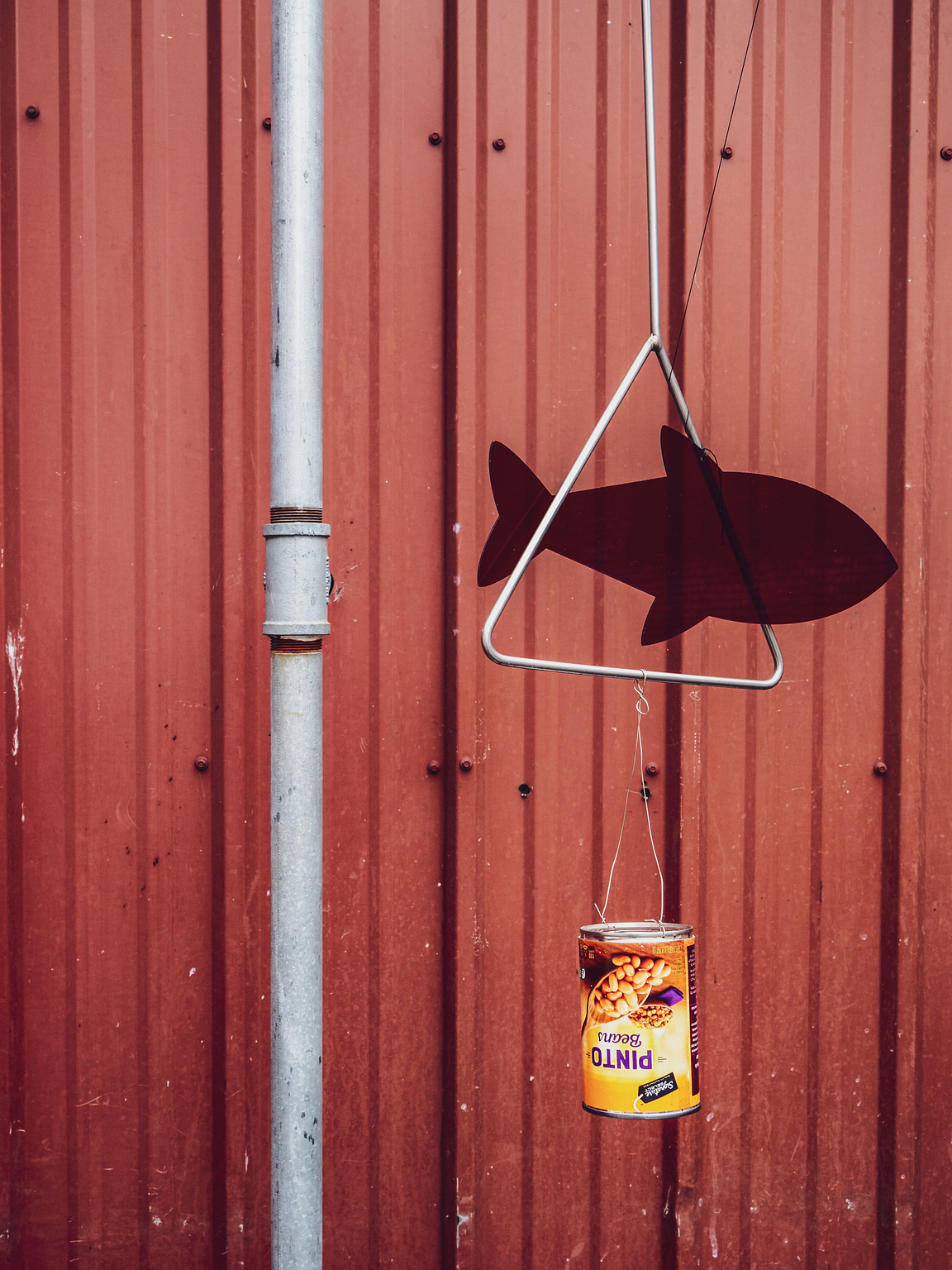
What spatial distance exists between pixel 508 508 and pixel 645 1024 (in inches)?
50.8

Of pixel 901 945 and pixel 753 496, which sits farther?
pixel 901 945

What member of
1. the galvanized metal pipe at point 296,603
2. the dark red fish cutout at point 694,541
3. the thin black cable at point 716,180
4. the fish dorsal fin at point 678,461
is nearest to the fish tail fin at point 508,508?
the dark red fish cutout at point 694,541

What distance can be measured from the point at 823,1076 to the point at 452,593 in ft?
5.52

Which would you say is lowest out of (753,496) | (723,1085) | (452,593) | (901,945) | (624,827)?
(723,1085)

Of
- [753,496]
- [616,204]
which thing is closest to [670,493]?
[753,496]

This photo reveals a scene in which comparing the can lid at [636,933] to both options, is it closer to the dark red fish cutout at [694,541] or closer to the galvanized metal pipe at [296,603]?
the galvanized metal pipe at [296,603]

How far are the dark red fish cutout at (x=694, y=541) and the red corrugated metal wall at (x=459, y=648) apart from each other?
0.25 ft

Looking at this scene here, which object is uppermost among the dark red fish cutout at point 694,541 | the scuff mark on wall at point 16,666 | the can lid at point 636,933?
the dark red fish cutout at point 694,541

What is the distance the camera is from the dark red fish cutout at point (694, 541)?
6.75ft

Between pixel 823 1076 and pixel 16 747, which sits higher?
pixel 16 747

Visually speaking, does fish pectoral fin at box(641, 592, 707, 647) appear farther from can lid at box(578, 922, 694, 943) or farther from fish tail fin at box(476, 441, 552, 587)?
can lid at box(578, 922, 694, 943)

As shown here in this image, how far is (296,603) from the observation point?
48.3 inches

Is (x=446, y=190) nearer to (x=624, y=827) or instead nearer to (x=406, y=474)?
(x=406, y=474)

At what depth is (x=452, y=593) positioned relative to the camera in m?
2.22
